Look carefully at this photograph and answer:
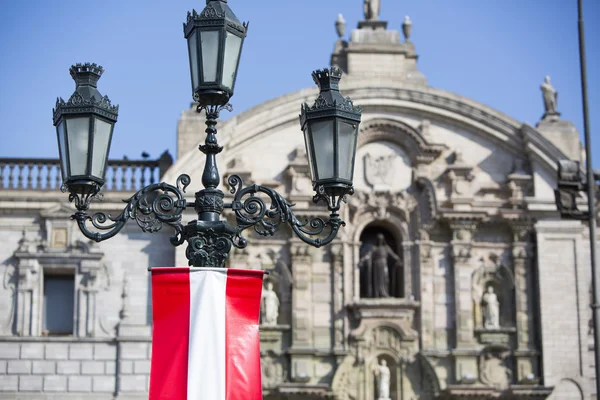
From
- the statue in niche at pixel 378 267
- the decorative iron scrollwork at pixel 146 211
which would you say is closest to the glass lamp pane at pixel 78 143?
the decorative iron scrollwork at pixel 146 211

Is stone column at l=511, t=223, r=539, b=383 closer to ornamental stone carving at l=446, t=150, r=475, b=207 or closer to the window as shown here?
ornamental stone carving at l=446, t=150, r=475, b=207

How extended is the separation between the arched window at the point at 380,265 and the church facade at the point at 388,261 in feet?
0.16

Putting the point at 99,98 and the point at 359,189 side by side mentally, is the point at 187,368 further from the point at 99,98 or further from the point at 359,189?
the point at 359,189

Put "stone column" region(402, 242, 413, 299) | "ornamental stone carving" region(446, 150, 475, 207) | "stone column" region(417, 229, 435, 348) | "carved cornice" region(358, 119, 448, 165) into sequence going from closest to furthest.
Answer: "stone column" region(417, 229, 435, 348) → "stone column" region(402, 242, 413, 299) → "ornamental stone carving" region(446, 150, 475, 207) → "carved cornice" region(358, 119, 448, 165)

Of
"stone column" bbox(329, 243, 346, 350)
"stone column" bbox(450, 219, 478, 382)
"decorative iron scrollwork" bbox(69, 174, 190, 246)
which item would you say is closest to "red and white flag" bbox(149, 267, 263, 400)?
"decorative iron scrollwork" bbox(69, 174, 190, 246)

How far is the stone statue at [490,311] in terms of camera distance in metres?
29.5

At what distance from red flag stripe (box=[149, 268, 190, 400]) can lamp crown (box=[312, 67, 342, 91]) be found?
2275 millimetres

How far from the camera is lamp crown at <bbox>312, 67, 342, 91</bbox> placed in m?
11.3

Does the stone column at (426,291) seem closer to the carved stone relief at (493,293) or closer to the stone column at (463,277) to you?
the stone column at (463,277)

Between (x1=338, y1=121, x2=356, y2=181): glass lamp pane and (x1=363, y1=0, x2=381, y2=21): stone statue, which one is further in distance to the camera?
(x1=363, y1=0, x2=381, y2=21): stone statue

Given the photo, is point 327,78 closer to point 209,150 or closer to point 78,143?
point 209,150

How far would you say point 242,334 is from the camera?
10.5 meters

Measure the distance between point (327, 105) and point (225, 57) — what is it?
1008 millimetres

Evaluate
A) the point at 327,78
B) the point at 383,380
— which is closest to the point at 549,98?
the point at 383,380
